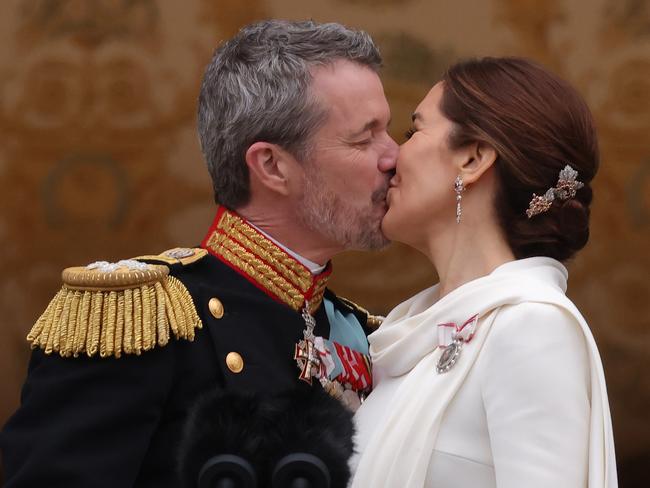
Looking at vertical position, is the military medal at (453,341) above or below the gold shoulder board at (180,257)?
below

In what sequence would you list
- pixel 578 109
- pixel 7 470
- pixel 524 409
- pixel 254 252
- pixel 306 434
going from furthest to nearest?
pixel 254 252 < pixel 578 109 < pixel 7 470 < pixel 524 409 < pixel 306 434

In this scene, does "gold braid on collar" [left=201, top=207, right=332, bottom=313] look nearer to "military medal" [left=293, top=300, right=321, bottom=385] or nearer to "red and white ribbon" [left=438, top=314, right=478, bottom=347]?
"military medal" [left=293, top=300, right=321, bottom=385]

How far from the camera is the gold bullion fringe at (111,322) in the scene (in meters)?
1.85

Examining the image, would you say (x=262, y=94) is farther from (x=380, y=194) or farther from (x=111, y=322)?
(x=111, y=322)

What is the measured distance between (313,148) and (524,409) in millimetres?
689

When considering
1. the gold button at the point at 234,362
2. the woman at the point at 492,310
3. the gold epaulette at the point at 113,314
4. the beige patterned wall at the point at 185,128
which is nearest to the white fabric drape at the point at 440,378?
the woman at the point at 492,310

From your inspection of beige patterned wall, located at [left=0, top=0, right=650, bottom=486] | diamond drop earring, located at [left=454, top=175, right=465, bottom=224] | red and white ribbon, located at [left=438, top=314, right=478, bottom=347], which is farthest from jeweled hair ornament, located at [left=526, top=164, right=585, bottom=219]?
beige patterned wall, located at [left=0, top=0, right=650, bottom=486]

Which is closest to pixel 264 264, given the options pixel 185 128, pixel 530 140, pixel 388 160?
pixel 388 160

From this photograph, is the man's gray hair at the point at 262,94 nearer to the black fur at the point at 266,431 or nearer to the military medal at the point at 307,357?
the military medal at the point at 307,357

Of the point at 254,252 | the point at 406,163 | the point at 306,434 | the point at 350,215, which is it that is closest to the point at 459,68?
the point at 406,163

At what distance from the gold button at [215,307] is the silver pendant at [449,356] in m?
0.37

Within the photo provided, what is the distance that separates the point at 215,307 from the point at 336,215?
30 centimetres

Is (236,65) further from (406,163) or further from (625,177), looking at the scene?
(625,177)

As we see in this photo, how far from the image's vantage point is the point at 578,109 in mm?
1996
